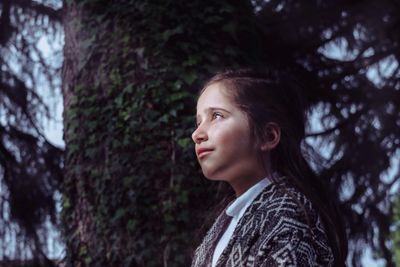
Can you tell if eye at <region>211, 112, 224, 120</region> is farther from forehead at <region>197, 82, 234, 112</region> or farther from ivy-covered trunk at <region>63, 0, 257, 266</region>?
ivy-covered trunk at <region>63, 0, 257, 266</region>

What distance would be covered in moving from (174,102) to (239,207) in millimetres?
1564

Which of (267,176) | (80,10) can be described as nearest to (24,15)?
(80,10)

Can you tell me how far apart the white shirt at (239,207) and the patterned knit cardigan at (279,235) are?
0.04 m

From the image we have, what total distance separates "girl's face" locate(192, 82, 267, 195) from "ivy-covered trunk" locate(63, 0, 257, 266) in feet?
4.02

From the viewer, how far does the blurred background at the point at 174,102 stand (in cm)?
325

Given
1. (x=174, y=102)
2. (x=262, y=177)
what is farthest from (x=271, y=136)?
(x=174, y=102)

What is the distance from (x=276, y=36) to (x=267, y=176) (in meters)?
2.89

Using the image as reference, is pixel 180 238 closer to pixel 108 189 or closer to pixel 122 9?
pixel 108 189

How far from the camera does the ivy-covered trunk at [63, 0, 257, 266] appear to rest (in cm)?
321

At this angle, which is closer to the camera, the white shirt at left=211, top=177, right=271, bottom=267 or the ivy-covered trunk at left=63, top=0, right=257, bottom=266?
the white shirt at left=211, top=177, right=271, bottom=267

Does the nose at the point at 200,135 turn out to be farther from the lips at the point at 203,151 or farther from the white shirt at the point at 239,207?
the white shirt at the point at 239,207

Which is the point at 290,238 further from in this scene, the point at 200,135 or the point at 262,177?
the point at 200,135

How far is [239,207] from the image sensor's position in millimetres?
1845

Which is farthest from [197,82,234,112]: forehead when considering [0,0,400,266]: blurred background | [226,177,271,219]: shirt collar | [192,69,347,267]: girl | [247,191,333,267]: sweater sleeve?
[0,0,400,266]: blurred background
